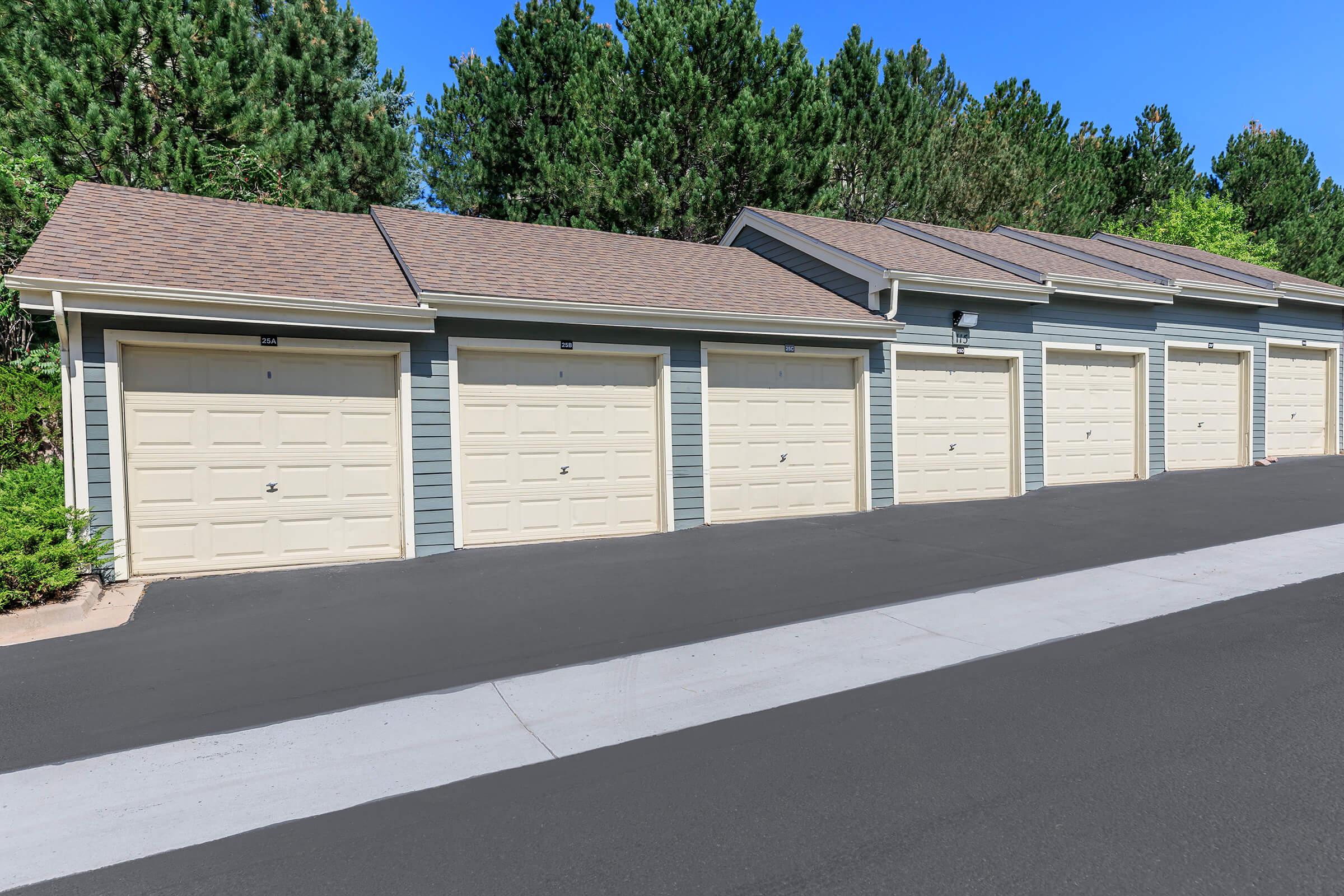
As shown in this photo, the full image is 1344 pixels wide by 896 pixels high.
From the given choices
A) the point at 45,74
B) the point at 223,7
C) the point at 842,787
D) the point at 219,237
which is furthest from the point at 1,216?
the point at 842,787

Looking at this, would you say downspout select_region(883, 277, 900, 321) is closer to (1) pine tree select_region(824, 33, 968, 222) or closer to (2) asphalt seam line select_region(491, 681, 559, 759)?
(2) asphalt seam line select_region(491, 681, 559, 759)

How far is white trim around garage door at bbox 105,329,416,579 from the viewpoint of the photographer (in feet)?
25.2

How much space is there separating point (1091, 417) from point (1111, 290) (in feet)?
7.20

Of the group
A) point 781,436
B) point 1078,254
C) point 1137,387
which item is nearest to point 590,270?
point 781,436

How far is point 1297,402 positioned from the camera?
1686 cm

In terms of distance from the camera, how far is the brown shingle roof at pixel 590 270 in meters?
9.85

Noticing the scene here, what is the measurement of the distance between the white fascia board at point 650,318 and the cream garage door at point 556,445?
1.54 feet

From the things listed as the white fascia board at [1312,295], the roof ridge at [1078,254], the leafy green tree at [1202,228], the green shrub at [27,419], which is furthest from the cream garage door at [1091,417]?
the leafy green tree at [1202,228]

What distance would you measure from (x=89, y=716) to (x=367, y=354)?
4907 millimetres

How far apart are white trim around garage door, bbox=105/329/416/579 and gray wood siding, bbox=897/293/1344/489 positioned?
7168 millimetres

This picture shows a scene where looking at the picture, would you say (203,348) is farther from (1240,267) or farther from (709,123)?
(1240,267)

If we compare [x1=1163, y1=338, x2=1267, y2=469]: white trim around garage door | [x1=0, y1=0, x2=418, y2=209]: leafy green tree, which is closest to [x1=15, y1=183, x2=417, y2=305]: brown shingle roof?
[x1=0, y1=0, x2=418, y2=209]: leafy green tree

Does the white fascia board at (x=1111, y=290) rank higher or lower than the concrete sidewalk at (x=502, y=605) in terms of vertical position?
higher

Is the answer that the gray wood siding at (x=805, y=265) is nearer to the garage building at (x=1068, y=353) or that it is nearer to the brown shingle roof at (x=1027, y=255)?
the garage building at (x=1068, y=353)
